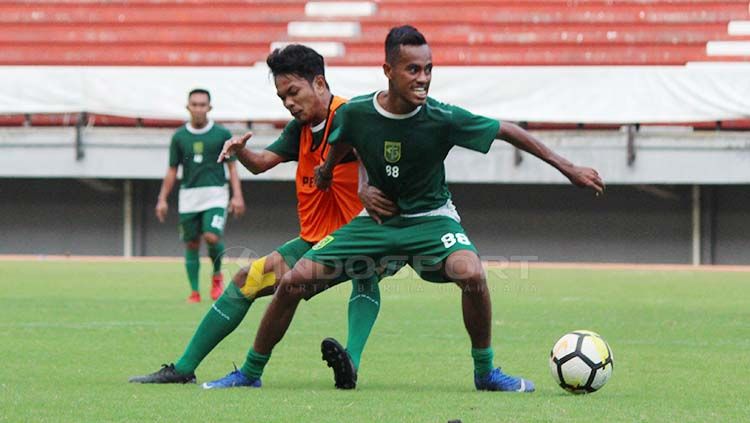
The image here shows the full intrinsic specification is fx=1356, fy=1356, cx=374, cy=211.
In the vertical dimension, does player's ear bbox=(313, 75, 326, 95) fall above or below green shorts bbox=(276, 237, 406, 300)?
above

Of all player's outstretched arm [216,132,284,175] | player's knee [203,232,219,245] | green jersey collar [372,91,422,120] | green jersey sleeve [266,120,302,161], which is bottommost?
player's knee [203,232,219,245]

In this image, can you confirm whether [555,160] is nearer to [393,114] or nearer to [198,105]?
[393,114]

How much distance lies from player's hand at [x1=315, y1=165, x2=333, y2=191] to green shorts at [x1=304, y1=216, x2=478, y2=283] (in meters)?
0.26

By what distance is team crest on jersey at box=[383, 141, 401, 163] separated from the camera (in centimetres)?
667

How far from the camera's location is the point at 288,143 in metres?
7.28

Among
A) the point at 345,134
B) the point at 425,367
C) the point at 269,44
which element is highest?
the point at 269,44

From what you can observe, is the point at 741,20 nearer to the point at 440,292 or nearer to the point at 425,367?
the point at 440,292

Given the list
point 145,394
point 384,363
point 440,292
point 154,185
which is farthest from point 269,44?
point 145,394

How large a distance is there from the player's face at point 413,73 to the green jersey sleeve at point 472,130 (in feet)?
0.77

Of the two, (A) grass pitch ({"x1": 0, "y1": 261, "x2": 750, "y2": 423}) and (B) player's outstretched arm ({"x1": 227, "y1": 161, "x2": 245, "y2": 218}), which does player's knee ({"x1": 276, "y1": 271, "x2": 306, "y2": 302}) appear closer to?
(A) grass pitch ({"x1": 0, "y1": 261, "x2": 750, "y2": 423})

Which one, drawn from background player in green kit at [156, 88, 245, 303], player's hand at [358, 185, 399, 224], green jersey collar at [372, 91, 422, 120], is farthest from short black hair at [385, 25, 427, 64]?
background player in green kit at [156, 88, 245, 303]

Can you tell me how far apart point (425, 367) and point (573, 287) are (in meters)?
6.99

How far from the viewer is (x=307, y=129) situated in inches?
283

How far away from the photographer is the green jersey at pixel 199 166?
42.8ft
